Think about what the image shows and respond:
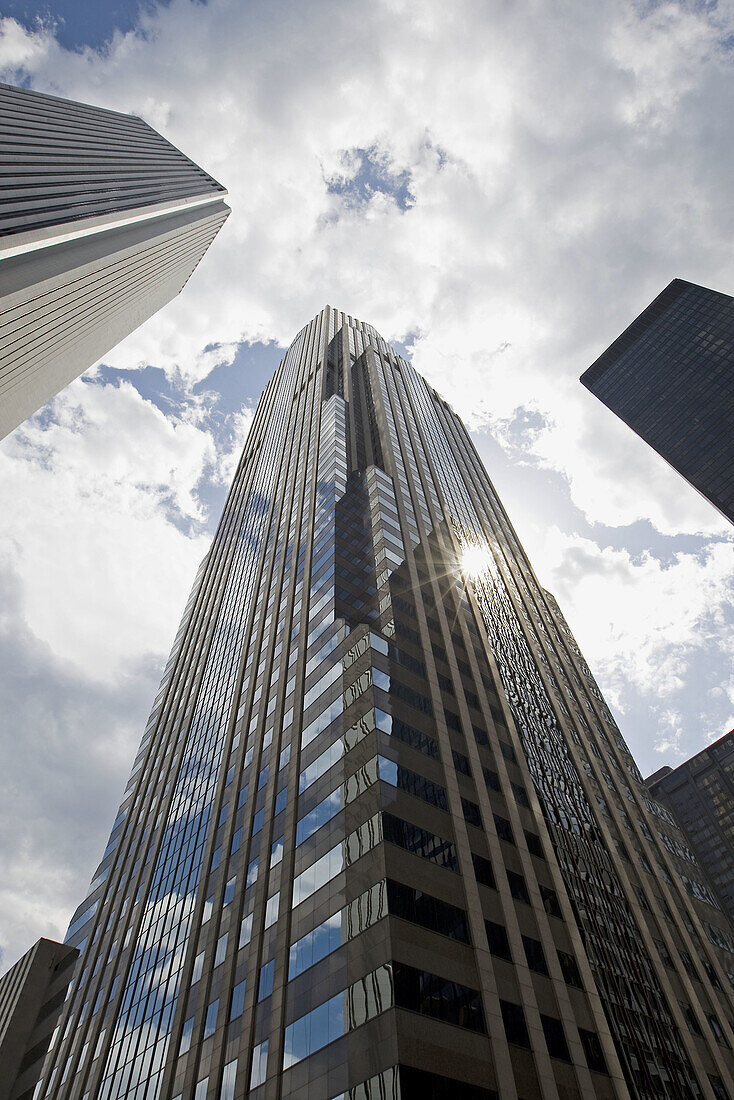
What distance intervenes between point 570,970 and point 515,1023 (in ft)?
21.8

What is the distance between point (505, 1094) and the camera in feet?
84.7

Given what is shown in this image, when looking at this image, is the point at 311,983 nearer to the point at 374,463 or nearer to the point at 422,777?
the point at 422,777

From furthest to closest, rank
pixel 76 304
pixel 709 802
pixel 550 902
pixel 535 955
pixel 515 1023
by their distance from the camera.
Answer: pixel 709 802 < pixel 76 304 < pixel 550 902 < pixel 535 955 < pixel 515 1023

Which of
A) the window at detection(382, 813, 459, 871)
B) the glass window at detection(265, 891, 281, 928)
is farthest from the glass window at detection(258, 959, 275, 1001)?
the window at detection(382, 813, 459, 871)

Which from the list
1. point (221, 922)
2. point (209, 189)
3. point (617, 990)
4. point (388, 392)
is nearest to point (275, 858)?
point (221, 922)

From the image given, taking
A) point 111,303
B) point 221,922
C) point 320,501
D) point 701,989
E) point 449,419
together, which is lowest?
point 701,989

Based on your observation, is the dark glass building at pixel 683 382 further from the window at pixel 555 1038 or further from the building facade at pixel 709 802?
the window at pixel 555 1038

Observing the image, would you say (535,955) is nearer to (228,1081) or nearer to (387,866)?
(387,866)

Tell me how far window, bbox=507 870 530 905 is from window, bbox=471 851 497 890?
139 centimetres

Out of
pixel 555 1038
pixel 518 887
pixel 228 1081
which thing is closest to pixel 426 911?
pixel 518 887

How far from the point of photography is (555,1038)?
3022 cm

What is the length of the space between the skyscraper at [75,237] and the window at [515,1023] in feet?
160

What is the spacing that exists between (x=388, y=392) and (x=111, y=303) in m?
40.4

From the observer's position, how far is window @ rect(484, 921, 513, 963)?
3123 cm
